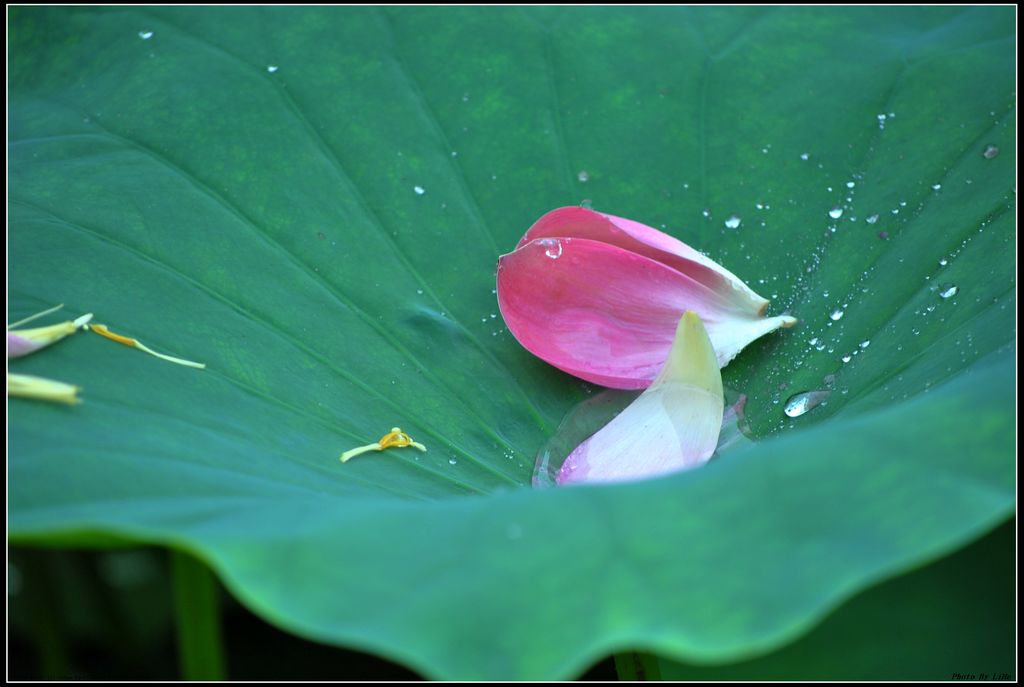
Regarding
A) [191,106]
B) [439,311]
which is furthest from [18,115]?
[439,311]

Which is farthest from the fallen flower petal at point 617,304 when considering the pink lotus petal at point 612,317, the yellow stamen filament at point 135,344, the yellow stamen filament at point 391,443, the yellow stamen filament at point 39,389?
the yellow stamen filament at point 39,389

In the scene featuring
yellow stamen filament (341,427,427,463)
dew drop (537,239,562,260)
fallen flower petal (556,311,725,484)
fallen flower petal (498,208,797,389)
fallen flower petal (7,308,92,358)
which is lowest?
fallen flower petal (556,311,725,484)

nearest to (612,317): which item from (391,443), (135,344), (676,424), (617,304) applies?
(617,304)

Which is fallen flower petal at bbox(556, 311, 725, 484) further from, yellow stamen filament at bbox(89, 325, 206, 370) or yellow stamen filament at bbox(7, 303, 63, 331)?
yellow stamen filament at bbox(7, 303, 63, 331)

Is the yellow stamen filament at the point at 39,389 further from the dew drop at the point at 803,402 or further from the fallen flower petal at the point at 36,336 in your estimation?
the dew drop at the point at 803,402

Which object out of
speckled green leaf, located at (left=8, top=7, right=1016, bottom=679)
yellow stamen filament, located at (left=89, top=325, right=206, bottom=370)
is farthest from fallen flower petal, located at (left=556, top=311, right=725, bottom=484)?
yellow stamen filament, located at (left=89, top=325, right=206, bottom=370)

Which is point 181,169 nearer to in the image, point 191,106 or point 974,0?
point 191,106
